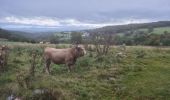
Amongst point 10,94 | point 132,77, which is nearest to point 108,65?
point 132,77

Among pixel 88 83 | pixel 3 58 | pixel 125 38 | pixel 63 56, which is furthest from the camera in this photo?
pixel 125 38

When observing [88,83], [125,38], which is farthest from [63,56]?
[125,38]

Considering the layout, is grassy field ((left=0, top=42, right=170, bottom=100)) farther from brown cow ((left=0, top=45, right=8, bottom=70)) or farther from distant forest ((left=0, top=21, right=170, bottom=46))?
distant forest ((left=0, top=21, right=170, bottom=46))

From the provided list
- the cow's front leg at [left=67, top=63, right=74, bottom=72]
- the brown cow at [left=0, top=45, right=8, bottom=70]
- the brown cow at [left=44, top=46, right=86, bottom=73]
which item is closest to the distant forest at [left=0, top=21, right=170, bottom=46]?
the brown cow at [left=44, top=46, right=86, bottom=73]

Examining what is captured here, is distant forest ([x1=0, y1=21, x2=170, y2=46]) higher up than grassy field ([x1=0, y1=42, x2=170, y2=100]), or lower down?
lower down

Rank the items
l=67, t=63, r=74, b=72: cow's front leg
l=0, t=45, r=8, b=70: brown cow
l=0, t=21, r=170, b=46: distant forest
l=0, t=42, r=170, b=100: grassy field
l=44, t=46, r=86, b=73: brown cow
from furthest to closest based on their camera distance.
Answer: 1. l=0, t=21, r=170, b=46: distant forest
2. l=44, t=46, r=86, b=73: brown cow
3. l=67, t=63, r=74, b=72: cow's front leg
4. l=0, t=45, r=8, b=70: brown cow
5. l=0, t=42, r=170, b=100: grassy field

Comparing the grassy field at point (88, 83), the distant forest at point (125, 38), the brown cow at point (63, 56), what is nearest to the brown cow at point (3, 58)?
the grassy field at point (88, 83)

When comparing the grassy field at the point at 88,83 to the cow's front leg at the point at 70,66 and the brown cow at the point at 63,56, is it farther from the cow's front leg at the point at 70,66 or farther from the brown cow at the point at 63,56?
the brown cow at the point at 63,56

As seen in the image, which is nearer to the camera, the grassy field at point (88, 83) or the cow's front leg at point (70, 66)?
the grassy field at point (88, 83)

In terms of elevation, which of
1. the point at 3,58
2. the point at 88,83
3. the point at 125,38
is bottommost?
the point at 125,38

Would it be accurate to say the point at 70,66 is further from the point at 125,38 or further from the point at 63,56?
the point at 125,38

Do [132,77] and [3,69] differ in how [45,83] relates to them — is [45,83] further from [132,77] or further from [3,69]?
[132,77]

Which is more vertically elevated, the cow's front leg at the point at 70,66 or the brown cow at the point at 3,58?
the brown cow at the point at 3,58

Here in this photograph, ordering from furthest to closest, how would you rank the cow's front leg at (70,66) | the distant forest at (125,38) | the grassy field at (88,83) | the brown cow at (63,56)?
the distant forest at (125,38)
the brown cow at (63,56)
the cow's front leg at (70,66)
the grassy field at (88,83)
